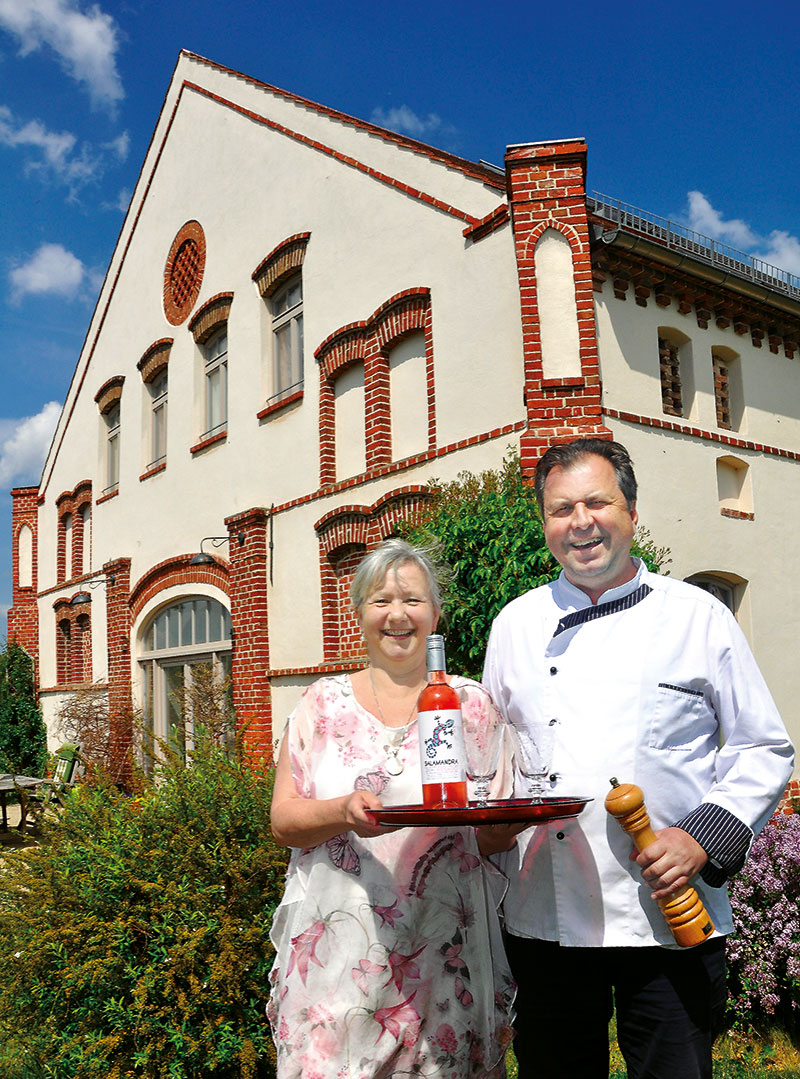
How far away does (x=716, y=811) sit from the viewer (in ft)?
7.25

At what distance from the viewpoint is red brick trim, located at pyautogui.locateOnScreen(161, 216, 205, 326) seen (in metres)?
13.7

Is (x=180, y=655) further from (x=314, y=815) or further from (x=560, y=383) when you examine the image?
(x=314, y=815)

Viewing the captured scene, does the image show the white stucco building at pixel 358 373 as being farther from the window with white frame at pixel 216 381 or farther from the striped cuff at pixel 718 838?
the striped cuff at pixel 718 838

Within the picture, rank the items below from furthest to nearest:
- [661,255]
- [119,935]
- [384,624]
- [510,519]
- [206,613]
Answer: [206,613] < [661,255] < [510,519] < [119,935] < [384,624]

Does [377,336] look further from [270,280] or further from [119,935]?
[119,935]

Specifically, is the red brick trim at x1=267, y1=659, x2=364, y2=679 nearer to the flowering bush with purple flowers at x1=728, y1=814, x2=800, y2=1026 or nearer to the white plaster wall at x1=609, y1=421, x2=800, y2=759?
the white plaster wall at x1=609, y1=421, x2=800, y2=759

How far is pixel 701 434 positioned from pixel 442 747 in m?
7.25

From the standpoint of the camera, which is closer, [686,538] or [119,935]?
[119,935]

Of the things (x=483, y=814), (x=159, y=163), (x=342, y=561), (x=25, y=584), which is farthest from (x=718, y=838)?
(x=25, y=584)

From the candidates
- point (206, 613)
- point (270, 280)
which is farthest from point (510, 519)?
point (206, 613)

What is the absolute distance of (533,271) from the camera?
25.2 feet

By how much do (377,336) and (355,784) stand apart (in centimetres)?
773

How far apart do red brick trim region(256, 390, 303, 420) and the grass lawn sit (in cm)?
793

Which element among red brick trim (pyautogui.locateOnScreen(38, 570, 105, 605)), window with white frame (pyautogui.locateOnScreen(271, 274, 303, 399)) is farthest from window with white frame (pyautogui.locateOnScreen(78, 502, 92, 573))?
window with white frame (pyautogui.locateOnScreen(271, 274, 303, 399))
